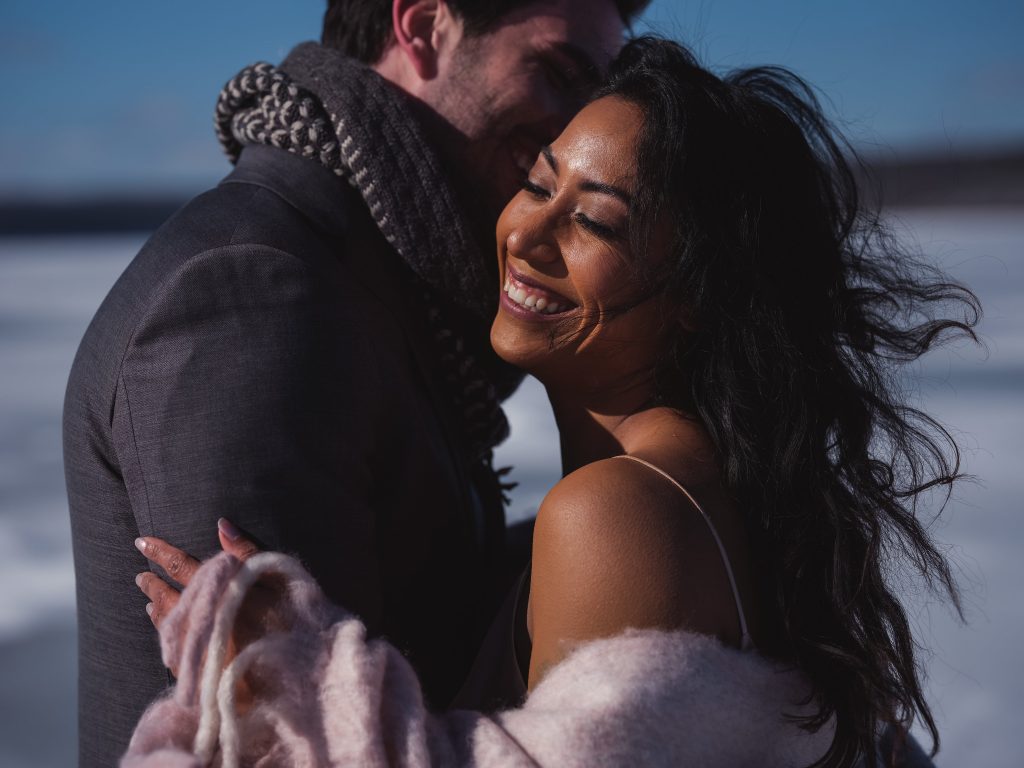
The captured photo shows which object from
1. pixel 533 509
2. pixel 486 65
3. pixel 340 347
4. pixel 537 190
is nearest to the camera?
pixel 340 347

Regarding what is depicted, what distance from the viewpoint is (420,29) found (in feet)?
5.39

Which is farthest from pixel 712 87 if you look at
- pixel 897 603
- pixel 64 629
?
pixel 64 629

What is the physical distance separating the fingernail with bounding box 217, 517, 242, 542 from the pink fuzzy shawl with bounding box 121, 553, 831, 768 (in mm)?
66

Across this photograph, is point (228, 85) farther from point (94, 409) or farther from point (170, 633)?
point (170, 633)

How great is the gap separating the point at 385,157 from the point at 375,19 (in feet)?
1.32

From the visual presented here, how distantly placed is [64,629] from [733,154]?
2.27 meters

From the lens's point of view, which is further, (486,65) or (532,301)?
A: (486,65)

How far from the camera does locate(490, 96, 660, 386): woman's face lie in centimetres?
124

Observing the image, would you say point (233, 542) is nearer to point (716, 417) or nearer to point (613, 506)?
point (613, 506)

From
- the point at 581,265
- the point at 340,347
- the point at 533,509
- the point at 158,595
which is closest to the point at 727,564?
the point at 581,265

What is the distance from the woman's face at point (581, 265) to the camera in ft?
4.07

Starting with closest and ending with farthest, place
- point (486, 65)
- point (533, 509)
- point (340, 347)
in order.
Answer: point (340, 347), point (486, 65), point (533, 509)

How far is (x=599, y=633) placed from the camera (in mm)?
1042

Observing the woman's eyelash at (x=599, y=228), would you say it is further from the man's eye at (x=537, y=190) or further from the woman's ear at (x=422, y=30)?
the woman's ear at (x=422, y=30)
